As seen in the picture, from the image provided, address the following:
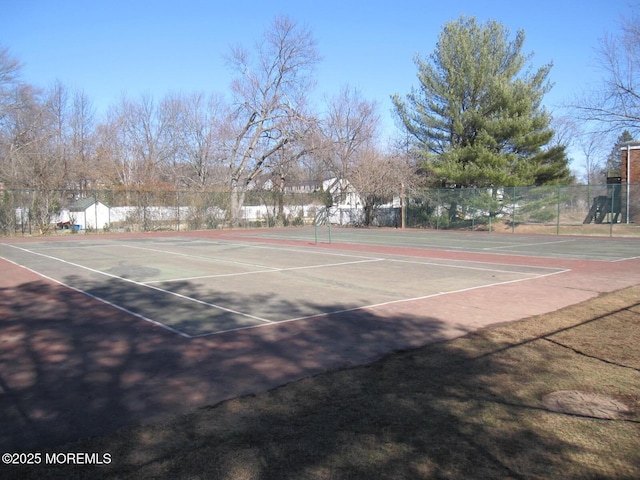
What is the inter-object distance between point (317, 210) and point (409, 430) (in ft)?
140

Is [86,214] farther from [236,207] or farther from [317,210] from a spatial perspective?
[317,210]

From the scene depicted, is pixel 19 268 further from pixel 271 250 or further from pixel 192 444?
pixel 192 444

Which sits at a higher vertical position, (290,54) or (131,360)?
(290,54)

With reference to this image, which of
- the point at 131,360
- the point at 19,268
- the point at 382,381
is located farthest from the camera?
the point at 19,268

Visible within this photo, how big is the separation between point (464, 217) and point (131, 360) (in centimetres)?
3353

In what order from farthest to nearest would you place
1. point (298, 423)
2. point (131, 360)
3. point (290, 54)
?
point (290, 54)
point (131, 360)
point (298, 423)

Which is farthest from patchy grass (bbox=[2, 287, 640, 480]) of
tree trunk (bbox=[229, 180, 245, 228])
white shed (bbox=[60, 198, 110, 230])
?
tree trunk (bbox=[229, 180, 245, 228])

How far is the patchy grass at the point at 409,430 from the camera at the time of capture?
3584mm

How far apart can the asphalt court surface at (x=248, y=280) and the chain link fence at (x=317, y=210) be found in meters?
13.2

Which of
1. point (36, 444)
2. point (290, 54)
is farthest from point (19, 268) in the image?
point (290, 54)

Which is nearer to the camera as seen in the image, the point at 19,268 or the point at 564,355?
the point at 564,355

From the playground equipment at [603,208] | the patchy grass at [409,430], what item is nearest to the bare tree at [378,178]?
the playground equipment at [603,208]

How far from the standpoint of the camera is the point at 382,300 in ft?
33.3

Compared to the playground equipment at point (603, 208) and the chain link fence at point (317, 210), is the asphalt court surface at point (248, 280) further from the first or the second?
the playground equipment at point (603, 208)
